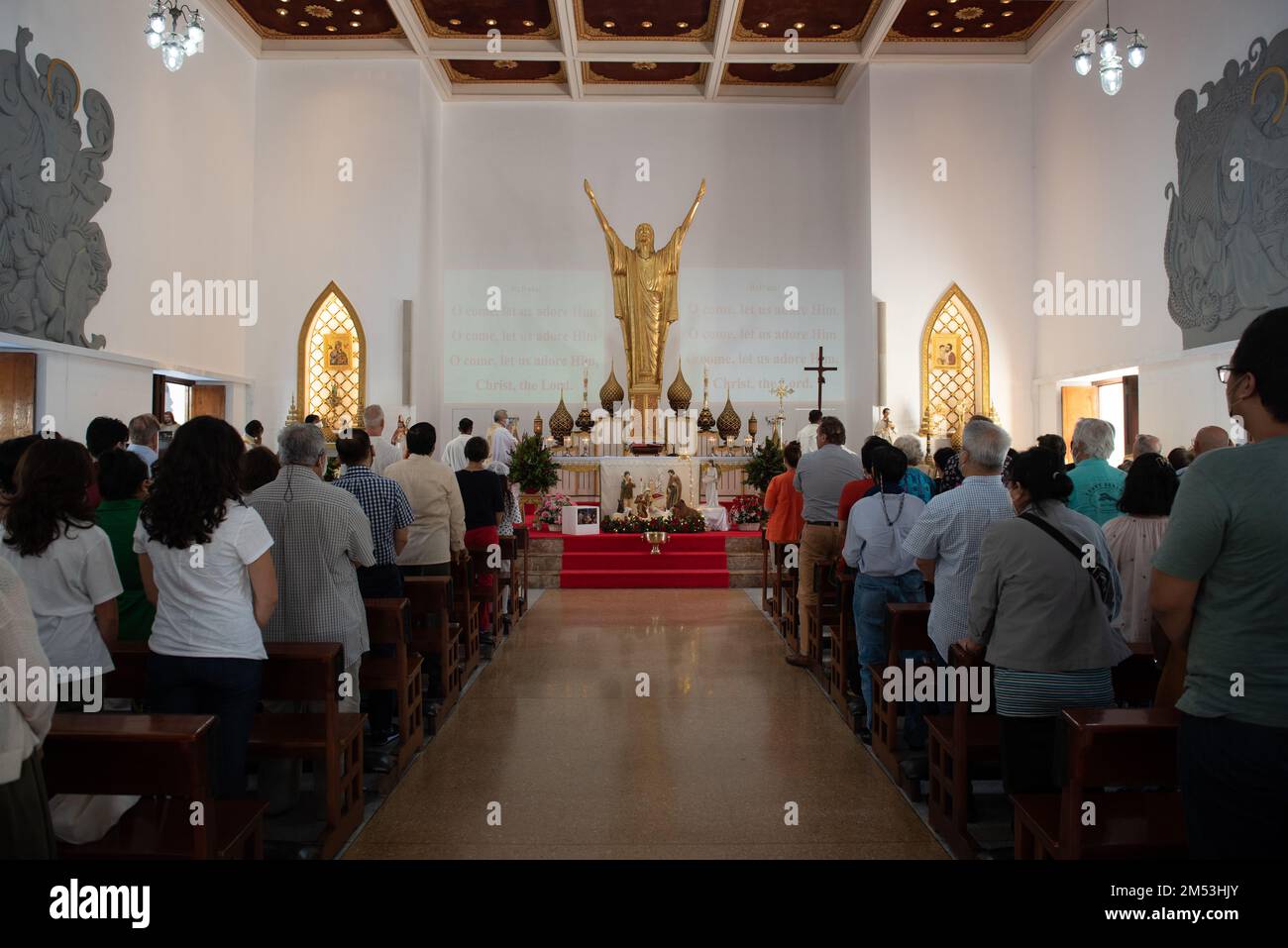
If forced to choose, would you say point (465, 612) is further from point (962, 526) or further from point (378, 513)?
point (962, 526)

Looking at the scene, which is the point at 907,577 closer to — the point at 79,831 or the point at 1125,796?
the point at 1125,796

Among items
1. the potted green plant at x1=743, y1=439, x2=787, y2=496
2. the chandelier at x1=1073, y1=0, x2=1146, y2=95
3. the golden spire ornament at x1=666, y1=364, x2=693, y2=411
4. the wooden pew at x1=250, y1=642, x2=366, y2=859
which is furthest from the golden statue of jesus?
the wooden pew at x1=250, y1=642, x2=366, y2=859

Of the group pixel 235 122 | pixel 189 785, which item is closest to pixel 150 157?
pixel 235 122

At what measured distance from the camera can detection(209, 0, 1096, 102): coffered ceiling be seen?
452 inches

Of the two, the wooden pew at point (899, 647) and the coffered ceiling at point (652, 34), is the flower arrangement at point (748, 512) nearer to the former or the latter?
the wooden pew at point (899, 647)

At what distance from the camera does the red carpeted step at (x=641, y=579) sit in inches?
353

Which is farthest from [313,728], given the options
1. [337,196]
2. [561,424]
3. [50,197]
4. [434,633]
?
[337,196]

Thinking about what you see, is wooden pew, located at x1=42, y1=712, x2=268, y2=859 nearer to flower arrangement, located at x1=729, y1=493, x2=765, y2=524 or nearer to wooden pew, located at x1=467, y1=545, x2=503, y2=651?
wooden pew, located at x1=467, y1=545, x2=503, y2=651

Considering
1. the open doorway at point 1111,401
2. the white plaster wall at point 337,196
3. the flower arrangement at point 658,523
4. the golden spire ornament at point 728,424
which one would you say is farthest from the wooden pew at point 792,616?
the white plaster wall at point 337,196

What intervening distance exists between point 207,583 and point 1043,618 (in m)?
2.60

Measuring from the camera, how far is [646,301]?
1300 centimetres

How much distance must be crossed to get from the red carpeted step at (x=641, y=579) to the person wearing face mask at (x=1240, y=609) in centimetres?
732

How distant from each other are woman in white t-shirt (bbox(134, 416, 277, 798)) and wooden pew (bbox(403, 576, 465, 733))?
5.91 feet

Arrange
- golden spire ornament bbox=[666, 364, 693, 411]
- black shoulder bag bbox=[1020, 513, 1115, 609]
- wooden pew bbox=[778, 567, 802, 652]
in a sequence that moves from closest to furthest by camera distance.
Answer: black shoulder bag bbox=[1020, 513, 1115, 609]
wooden pew bbox=[778, 567, 802, 652]
golden spire ornament bbox=[666, 364, 693, 411]
